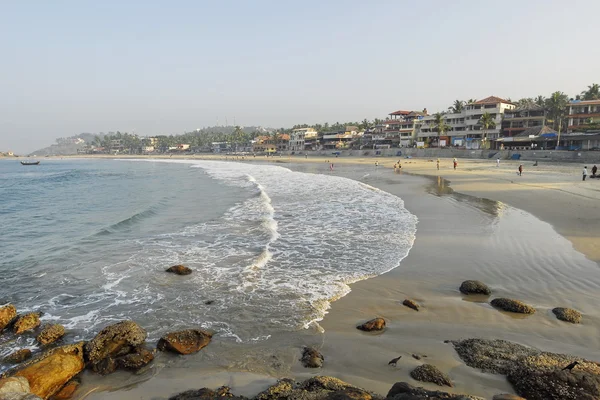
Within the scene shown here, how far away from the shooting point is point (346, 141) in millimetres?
116375

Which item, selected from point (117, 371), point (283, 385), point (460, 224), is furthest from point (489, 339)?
point (460, 224)

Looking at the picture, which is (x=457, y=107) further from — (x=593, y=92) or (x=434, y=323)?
(x=434, y=323)

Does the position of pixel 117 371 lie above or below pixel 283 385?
below

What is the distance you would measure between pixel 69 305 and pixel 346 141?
111775 mm

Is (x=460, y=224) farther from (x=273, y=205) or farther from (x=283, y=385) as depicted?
(x=283, y=385)

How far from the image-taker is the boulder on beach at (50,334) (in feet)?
22.7

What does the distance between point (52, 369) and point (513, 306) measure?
880 cm

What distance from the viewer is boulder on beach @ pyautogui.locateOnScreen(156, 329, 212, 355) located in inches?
257

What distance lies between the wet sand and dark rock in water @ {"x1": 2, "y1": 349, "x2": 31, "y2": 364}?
61.0 inches

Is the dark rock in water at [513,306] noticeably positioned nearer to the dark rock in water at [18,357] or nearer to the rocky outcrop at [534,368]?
the rocky outcrop at [534,368]

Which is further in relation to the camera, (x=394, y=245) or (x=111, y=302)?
(x=394, y=245)

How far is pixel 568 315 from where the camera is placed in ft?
23.5

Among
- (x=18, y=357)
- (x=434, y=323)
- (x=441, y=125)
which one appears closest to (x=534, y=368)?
(x=434, y=323)

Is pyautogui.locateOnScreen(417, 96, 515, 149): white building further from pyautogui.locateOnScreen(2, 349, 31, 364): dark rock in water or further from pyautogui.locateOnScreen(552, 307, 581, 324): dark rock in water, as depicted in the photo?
pyautogui.locateOnScreen(2, 349, 31, 364): dark rock in water
